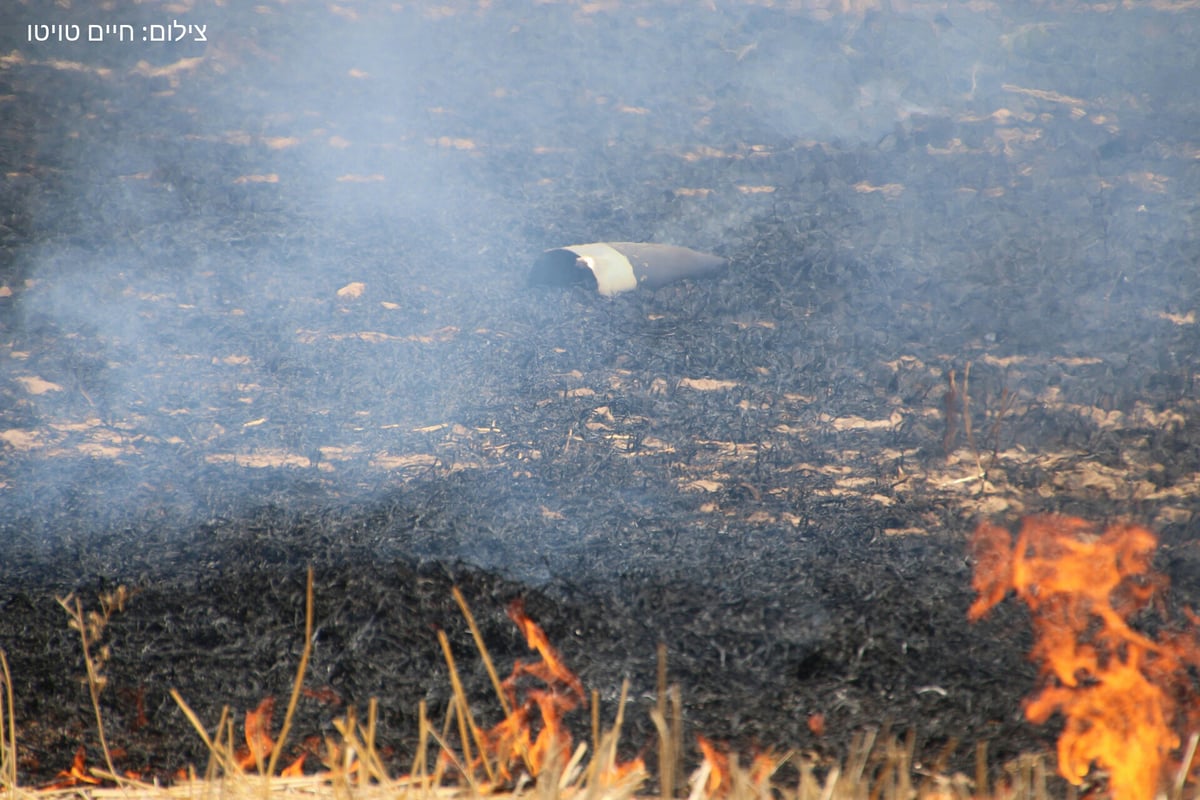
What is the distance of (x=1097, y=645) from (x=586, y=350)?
330 cm

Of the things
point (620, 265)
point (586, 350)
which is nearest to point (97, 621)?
point (586, 350)

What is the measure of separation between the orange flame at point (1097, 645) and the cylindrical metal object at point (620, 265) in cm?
305

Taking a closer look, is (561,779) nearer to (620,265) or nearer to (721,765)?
(721,765)

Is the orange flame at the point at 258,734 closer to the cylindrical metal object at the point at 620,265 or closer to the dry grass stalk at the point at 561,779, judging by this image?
the dry grass stalk at the point at 561,779

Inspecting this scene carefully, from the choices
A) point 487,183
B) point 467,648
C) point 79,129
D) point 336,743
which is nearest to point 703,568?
point 467,648

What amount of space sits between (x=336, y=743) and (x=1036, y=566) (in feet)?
8.09

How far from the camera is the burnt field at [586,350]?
9.48 feet

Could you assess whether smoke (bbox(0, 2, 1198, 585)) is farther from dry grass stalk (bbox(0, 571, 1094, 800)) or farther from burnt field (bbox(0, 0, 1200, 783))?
dry grass stalk (bbox(0, 571, 1094, 800))

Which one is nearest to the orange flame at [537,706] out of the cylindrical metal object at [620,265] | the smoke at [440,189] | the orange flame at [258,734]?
the orange flame at [258,734]

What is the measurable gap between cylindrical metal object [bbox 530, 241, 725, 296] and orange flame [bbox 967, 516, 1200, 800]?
3.05 metres

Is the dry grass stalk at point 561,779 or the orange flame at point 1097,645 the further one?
the orange flame at point 1097,645

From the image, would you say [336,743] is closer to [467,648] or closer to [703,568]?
[467,648]

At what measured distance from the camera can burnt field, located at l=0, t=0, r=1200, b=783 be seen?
2891 mm

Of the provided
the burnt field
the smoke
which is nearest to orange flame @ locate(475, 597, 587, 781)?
the burnt field
